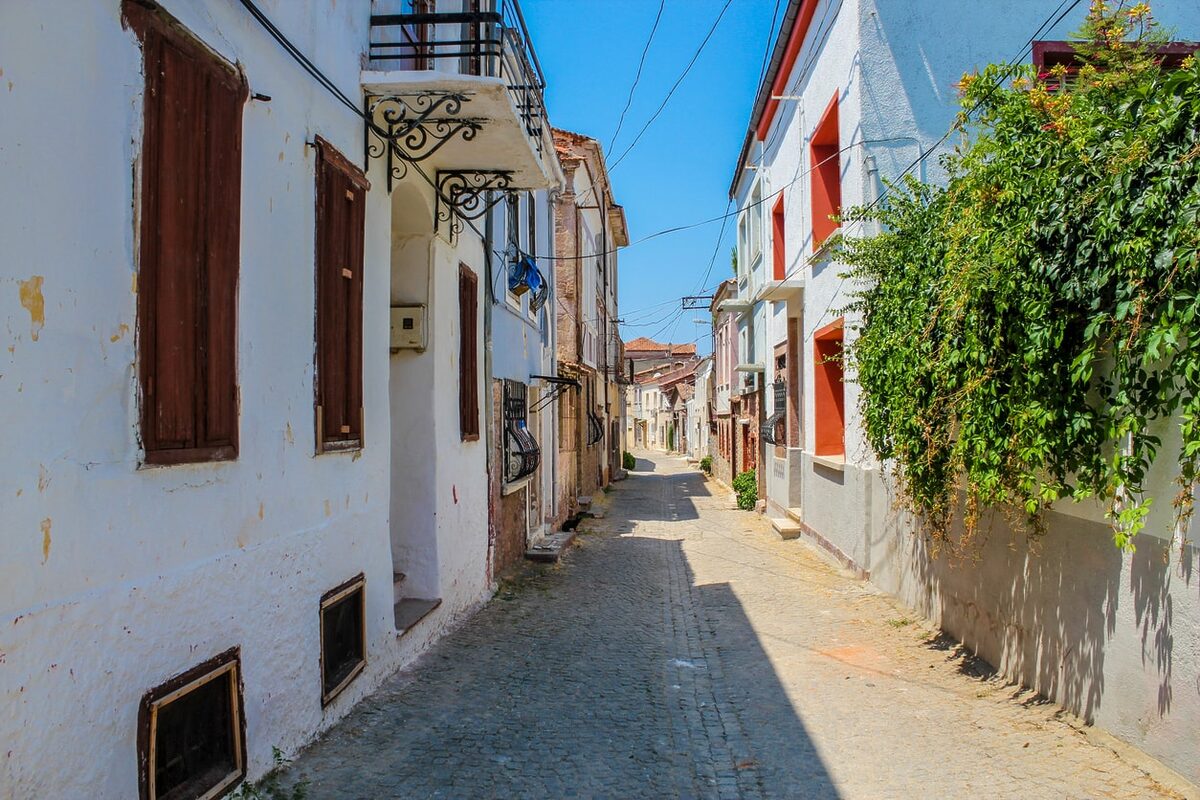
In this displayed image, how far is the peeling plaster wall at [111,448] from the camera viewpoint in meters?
2.51

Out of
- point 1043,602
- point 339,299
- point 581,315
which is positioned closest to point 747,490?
point 581,315

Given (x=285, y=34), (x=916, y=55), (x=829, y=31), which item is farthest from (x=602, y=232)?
(x=285, y=34)

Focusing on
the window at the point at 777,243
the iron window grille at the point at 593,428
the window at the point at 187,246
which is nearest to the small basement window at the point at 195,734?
the window at the point at 187,246

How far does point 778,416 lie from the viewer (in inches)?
→ 599

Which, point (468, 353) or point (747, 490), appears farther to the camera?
point (747, 490)

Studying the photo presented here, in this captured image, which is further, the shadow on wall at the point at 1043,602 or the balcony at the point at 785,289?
the balcony at the point at 785,289

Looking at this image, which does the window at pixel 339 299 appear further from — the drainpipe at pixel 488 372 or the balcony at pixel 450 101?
the drainpipe at pixel 488 372

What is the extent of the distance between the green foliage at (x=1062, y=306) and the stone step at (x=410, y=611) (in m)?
3.79

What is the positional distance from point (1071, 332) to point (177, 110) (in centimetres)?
447

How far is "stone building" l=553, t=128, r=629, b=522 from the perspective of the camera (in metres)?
16.6

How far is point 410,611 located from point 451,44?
4.13m

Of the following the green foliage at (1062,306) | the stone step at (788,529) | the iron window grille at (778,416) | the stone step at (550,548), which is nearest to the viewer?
the green foliage at (1062,306)

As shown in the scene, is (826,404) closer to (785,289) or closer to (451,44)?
(785,289)

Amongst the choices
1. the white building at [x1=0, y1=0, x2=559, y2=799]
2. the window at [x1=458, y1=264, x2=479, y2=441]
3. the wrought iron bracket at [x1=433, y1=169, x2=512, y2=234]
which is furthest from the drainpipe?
the white building at [x1=0, y1=0, x2=559, y2=799]
